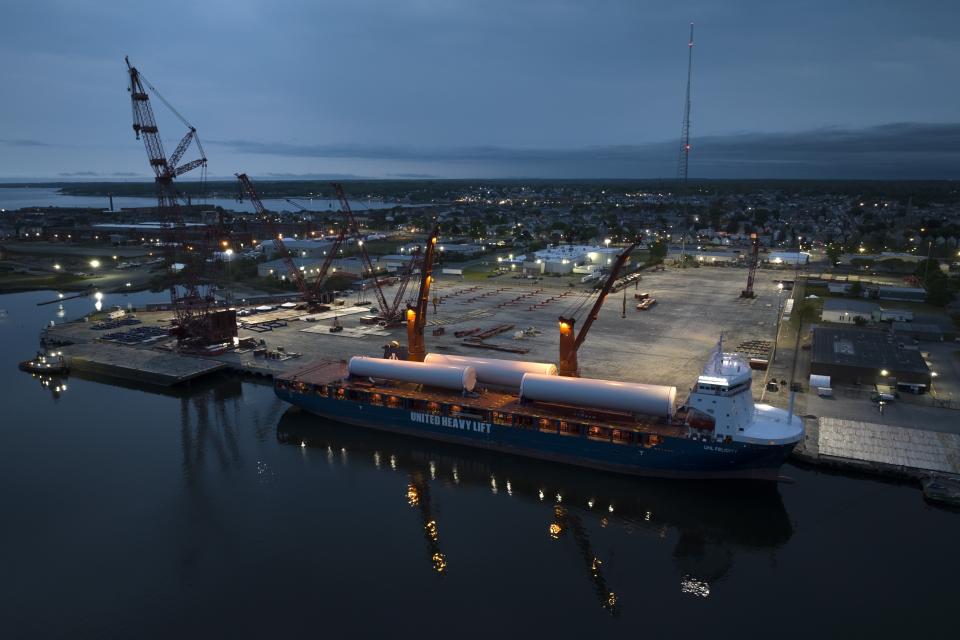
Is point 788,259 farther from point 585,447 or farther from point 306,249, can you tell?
point 585,447

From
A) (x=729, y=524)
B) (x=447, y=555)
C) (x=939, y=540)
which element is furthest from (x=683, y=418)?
(x=447, y=555)

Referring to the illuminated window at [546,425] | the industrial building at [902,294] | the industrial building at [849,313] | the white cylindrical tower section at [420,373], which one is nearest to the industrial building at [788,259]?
the industrial building at [902,294]

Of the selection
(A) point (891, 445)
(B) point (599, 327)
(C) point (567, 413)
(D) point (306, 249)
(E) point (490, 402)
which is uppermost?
(D) point (306, 249)

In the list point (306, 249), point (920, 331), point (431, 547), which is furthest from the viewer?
point (306, 249)

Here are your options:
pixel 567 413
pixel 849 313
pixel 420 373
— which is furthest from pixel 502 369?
pixel 849 313

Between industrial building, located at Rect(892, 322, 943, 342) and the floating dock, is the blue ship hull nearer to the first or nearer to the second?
the floating dock

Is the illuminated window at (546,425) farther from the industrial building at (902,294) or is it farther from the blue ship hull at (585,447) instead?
the industrial building at (902,294)

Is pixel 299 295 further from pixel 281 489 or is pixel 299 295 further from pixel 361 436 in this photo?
pixel 281 489
